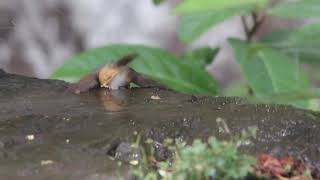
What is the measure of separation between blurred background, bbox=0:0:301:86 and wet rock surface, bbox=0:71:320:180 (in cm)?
346

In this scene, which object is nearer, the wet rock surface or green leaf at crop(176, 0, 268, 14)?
the wet rock surface

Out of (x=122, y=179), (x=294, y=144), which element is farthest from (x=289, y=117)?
(x=122, y=179)

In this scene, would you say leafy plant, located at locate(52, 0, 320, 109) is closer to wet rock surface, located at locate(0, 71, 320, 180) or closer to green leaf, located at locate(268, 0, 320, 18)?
green leaf, located at locate(268, 0, 320, 18)

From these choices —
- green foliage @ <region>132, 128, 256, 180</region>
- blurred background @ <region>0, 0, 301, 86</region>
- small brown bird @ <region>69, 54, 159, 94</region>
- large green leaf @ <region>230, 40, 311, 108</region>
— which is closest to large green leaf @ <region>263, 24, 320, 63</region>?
large green leaf @ <region>230, 40, 311, 108</region>

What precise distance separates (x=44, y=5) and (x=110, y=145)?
420 centimetres

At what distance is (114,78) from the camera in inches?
68.1

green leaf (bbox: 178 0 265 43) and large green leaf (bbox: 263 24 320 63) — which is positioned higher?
green leaf (bbox: 178 0 265 43)

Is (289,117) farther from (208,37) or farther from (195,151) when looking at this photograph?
(208,37)

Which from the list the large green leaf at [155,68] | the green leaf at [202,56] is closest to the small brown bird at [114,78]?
the large green leaf at [155,68]

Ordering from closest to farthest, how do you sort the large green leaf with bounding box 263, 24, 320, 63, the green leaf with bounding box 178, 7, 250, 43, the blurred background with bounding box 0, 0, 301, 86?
1. the large green leaf with bounding box 263, 24, 320, 63
2. the green leaf with bounding box 178, 7, 250, 43
3. the blurred background with bounding box 0, 0, 301, 86

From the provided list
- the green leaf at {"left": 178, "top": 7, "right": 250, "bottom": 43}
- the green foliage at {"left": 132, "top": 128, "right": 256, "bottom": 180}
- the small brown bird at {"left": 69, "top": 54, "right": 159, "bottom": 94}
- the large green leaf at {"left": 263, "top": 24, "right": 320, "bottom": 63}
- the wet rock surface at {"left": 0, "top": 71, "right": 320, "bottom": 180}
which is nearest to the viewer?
the green foliage at {"left": 132, "top": 128, "right": 256, "bottom": 180}

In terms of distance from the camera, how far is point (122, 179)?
114cm

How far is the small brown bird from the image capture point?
1.70 metres

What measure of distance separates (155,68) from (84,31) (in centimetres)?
328
